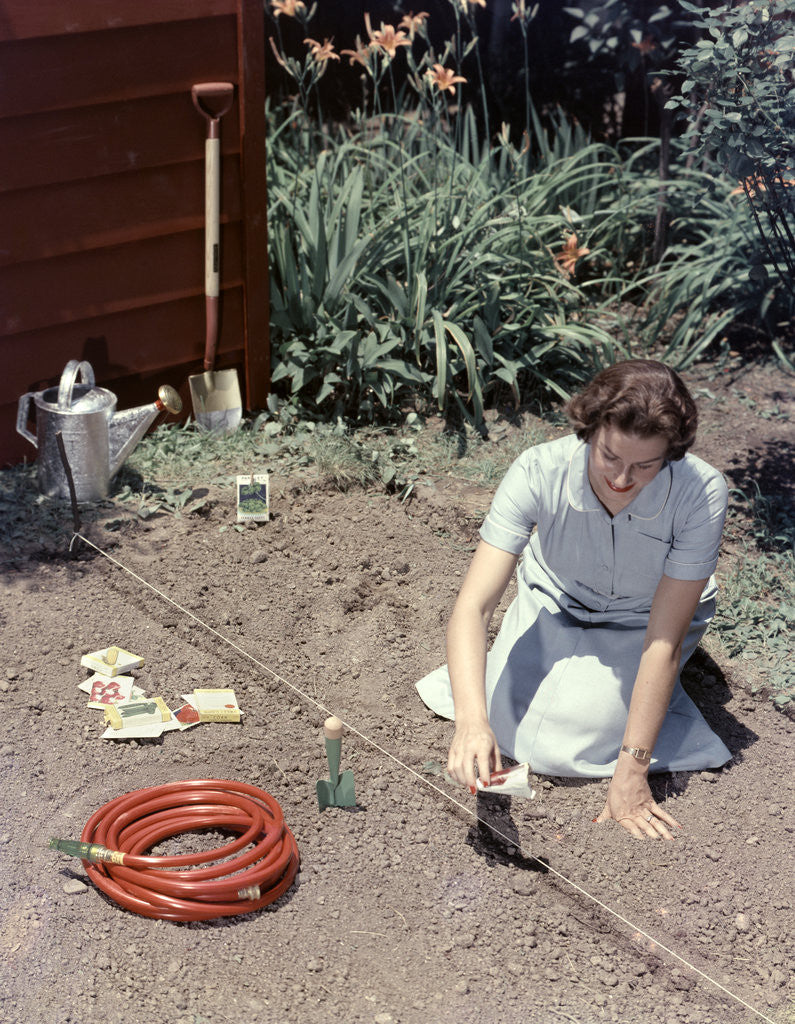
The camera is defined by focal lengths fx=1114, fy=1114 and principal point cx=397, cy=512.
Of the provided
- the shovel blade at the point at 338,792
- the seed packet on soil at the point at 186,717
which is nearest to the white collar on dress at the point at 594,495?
the shovel blade at the point at 338,792

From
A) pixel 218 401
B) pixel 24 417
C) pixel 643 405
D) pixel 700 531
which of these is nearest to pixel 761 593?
pixel 700 531

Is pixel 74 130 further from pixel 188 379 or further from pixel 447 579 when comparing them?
pixel 447 579

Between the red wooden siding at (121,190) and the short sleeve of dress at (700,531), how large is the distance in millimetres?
2622

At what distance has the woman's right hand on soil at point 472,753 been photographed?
2625 mm

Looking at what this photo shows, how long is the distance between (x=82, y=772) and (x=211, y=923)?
0.68m

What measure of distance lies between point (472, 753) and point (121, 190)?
9.36 ft

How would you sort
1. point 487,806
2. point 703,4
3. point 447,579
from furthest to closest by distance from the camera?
point 703,4 → point 447,579 → point 487,806

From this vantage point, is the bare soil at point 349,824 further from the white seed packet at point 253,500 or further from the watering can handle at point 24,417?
the watering can handle at point 24,417

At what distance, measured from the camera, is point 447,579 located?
Answer: 408 centimetres

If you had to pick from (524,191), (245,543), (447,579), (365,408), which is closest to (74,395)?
(245,543)

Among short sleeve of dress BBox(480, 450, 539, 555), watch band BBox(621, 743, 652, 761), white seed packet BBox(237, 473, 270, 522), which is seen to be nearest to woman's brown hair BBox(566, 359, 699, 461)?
short sleeve of dress BBox(480, 450, 539, 555)

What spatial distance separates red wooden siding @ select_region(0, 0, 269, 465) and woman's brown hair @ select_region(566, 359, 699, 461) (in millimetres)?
2473

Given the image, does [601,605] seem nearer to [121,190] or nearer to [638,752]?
[638,752]

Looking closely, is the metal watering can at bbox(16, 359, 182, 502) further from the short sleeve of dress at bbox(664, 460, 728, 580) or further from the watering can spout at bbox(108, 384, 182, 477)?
the short sleeve of dress at bbox(664, 460, 728, 580)
